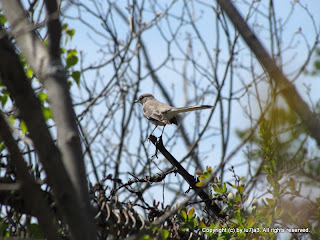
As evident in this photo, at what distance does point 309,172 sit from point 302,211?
0.29m

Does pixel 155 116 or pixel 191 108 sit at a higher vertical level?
pixel 155 116

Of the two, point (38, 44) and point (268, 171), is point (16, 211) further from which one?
point (268, 171)

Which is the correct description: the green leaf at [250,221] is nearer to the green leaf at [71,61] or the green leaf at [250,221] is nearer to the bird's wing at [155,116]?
the green leaf at [71,61]

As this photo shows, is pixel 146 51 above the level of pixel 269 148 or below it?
above

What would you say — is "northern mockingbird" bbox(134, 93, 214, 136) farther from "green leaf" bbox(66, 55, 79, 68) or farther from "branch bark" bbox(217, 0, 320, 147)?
"branch bark" bbox(217, 0, 320, 147)

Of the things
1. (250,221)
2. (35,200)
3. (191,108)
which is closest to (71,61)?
(191,108)

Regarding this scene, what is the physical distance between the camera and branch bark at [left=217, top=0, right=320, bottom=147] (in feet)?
3.78

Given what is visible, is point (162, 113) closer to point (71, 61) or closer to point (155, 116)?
point (155, 116)

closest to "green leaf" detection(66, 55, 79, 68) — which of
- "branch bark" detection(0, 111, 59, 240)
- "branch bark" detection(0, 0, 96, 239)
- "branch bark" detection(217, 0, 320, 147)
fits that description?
"branch bark" detection(0, 0, 96, 239)

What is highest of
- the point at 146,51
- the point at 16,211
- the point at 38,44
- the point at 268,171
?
the point at 146,51

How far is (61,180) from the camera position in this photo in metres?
1.22

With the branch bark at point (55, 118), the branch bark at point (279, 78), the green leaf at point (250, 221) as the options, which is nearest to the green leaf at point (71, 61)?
the branch bark at point (55, 118)

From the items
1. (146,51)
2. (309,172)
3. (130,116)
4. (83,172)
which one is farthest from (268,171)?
(146,51)

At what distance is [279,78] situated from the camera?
1.29 m
